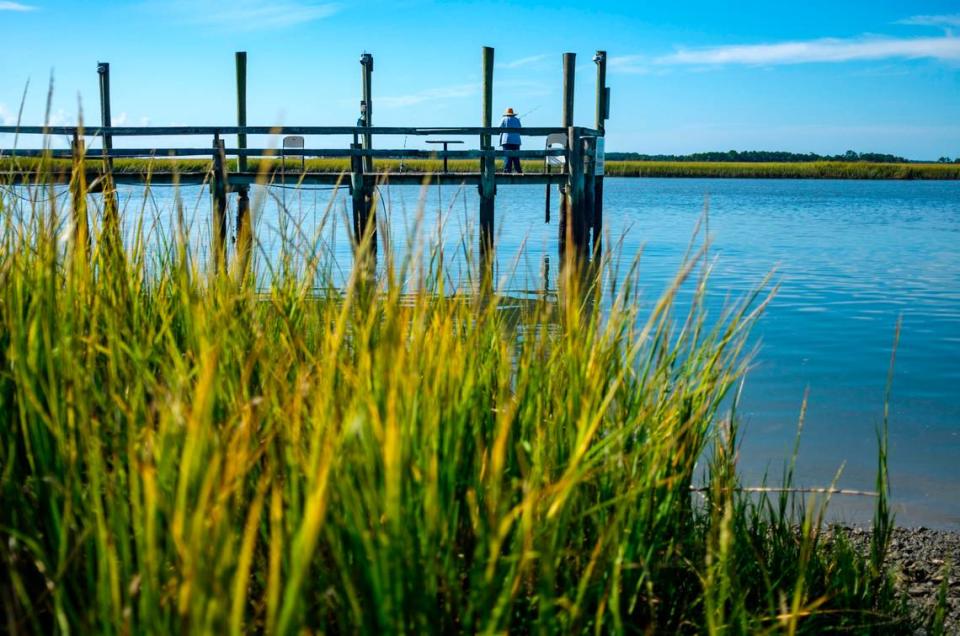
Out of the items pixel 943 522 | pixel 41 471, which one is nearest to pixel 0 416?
pixel 41 471

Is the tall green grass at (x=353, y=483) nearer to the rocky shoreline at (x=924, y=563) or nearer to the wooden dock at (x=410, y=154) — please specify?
the rocky shoreline at (x=924, y=563)

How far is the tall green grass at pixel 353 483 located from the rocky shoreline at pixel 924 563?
2.10ft

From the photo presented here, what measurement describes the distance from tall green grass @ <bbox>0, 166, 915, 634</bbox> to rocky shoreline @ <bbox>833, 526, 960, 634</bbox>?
64 cm

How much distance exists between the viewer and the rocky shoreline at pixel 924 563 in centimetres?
373

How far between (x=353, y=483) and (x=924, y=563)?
355cm

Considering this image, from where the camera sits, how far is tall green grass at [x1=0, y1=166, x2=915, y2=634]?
1481 millimetres

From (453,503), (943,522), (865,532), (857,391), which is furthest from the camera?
(857,391)

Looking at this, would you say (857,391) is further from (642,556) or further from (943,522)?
(642,556)

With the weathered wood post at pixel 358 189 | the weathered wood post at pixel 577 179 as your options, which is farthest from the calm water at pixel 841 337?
the weathered wood post at pixel 577 179

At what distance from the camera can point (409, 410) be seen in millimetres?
1736

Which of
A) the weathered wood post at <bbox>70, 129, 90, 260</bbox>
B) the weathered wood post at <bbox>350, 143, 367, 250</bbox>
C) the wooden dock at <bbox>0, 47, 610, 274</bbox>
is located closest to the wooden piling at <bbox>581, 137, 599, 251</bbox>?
the wooden dock at <bbox>0, 47, 610, 274</bbox>

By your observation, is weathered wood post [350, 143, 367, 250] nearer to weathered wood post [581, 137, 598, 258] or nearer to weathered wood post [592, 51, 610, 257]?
weathered wood post [581, 137, 598, 258]

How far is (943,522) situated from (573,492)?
13.2ft

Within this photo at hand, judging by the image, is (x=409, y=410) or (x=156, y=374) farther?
(x=156, y=374)
